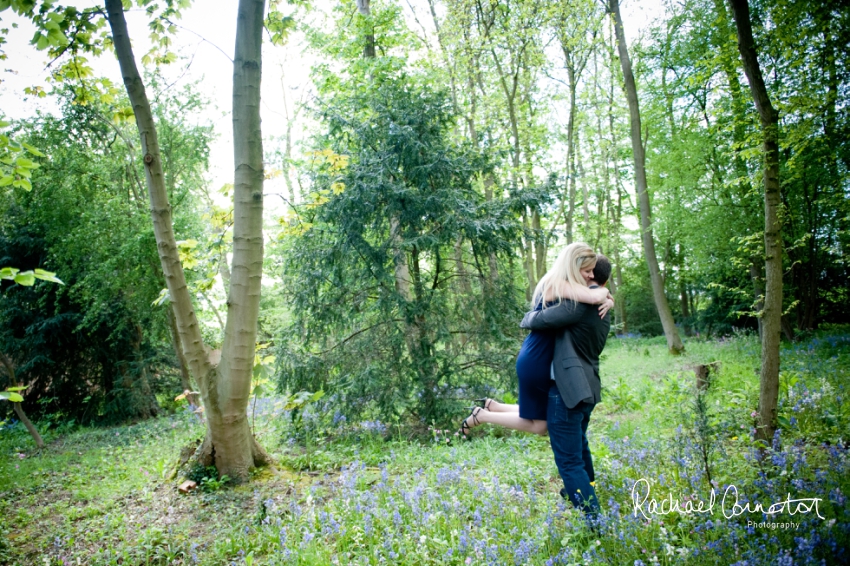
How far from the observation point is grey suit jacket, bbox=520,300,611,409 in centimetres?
328

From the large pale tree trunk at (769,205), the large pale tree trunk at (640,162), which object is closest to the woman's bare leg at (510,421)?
the large pale tree trunk at (769,205)

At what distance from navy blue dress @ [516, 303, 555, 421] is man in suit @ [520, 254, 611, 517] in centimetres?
8

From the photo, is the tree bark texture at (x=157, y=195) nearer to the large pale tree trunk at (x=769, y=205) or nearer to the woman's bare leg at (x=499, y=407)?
the woman's bare leg at (x=499, y=407)

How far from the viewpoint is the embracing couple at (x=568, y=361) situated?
10.8 feet

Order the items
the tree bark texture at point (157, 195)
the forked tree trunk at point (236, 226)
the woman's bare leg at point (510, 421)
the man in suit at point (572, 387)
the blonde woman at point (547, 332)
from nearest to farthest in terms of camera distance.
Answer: the man in suit at point (572, 387) < the blonde woman at point (547, 332) < the woman's bare leg at point (510, 421) < the tree bark texture at point (157, 195) < the forked tree trunk at point (236, 226)

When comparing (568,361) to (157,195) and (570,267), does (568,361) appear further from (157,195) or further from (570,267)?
(157,195)

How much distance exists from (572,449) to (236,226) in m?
3.35

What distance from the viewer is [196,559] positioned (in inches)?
130

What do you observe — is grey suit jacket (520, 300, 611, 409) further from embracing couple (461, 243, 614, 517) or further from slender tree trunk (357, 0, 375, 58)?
slender tree trunk (357, 0, 375, 58)

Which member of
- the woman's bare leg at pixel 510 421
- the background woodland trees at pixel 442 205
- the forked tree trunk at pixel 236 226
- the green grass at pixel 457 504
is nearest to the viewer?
the green grass at pixel 457 504

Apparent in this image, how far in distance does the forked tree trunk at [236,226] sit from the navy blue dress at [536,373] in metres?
2.49

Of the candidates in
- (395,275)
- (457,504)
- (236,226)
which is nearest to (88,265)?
(395,275)

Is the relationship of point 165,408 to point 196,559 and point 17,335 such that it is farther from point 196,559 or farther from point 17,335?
point 196,559

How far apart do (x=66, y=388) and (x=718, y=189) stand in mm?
19430
